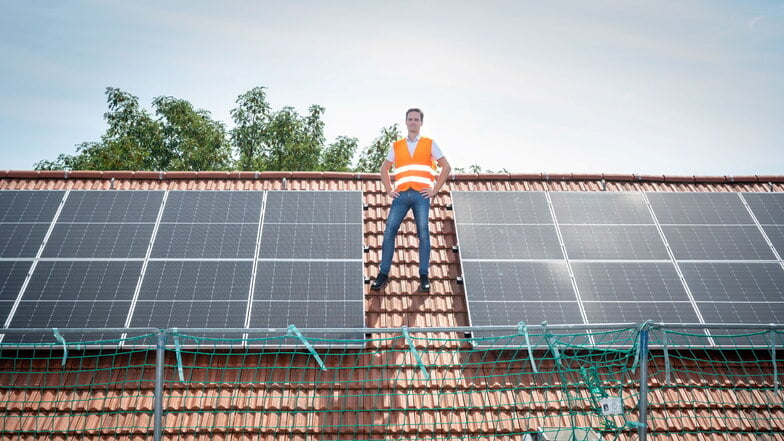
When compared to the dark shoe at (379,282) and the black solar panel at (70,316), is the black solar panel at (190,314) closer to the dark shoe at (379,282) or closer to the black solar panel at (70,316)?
the black solar panel at (70,316)

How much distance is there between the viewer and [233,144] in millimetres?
22109

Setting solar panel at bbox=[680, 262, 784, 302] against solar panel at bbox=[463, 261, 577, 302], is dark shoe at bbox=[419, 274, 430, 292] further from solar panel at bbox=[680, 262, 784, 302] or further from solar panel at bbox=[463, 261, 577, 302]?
solar panel at bbox=[680, 262, 784, 302]

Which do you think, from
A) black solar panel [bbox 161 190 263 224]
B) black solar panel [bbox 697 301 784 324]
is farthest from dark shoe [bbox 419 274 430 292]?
black solar panel [bbox 697 301 784 324]

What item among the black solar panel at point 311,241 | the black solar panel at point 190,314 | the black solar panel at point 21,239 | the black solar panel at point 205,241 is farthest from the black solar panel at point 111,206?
the black solar panel at point 311,241

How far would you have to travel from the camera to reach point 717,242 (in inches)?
289

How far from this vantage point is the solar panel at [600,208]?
7633 millimetres

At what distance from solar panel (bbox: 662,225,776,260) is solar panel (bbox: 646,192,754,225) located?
143 millimetres

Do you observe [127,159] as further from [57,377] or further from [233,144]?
[57,377]

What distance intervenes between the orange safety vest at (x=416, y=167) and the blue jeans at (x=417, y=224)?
0.12 meters

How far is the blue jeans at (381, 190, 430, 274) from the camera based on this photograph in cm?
658

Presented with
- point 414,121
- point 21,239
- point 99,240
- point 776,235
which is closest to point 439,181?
point 414,121

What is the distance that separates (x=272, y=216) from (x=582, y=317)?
429 cm

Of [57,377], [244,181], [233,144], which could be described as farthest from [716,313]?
[233,144]

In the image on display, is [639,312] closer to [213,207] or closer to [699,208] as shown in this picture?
[699,208]
